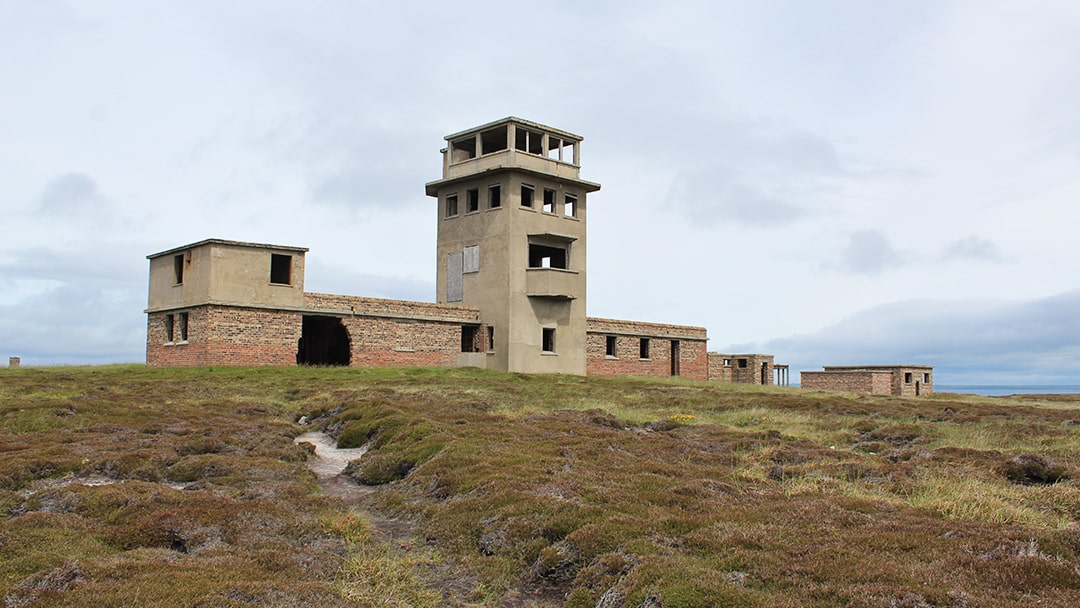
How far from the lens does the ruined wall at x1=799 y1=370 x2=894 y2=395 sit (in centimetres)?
6153

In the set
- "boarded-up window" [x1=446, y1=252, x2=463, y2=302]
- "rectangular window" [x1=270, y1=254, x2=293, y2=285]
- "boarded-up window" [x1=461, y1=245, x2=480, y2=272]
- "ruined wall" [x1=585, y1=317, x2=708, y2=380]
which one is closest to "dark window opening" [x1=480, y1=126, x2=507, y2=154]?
"boarded-up window" [x1=461, y1=245, x2=480, y2=272]

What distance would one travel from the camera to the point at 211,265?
3853 cm

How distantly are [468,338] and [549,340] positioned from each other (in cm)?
493

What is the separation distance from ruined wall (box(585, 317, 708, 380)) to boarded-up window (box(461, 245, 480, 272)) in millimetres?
8819

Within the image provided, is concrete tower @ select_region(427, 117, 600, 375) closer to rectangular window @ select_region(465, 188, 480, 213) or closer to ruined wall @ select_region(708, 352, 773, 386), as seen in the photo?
rectangular window @ select_region(465, 188, 480, 213)

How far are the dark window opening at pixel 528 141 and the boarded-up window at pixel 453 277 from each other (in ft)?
25.4

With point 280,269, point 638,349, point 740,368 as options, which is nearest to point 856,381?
point 740,368

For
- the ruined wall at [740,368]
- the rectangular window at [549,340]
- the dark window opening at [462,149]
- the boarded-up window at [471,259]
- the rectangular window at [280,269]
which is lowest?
the ruined wall at [740,368]

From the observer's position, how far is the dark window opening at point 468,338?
48875mm

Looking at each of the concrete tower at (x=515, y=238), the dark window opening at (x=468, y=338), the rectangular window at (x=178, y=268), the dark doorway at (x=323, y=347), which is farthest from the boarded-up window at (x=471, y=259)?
the rectangular window at (x=178, y=268)

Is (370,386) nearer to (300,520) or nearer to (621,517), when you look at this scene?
(300,520)

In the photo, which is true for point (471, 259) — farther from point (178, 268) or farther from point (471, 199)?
point (178, 268)

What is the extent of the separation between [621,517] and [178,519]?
6.13 m

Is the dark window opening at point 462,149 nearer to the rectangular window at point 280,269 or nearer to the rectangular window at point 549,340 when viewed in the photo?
the rectangular window at point 549,340
